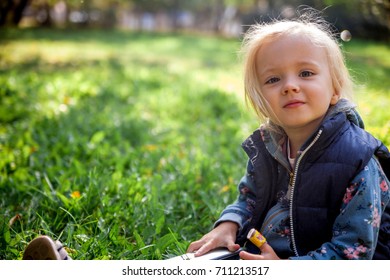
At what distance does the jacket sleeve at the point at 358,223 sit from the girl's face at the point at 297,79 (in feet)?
0.85

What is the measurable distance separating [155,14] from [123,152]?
11513 mm

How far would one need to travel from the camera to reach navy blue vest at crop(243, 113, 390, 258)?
4.82 ft

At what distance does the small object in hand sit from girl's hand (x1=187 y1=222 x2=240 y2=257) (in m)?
0.11

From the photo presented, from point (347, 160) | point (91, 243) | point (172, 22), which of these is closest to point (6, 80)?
point (91, 243)

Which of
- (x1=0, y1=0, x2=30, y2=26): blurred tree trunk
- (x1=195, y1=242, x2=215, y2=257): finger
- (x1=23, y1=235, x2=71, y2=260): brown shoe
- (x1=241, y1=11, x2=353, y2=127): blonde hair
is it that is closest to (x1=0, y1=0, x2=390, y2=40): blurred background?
(x1=0, y1=0, x2=30, y2=26): blurred tree trunk

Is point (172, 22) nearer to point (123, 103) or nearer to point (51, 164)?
point (123, 103)

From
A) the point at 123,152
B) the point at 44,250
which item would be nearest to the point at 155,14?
the point at 123,152

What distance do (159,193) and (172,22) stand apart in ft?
37.7

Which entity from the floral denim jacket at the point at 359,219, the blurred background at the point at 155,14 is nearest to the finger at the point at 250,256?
the floral denim jacket at the point at 359,219

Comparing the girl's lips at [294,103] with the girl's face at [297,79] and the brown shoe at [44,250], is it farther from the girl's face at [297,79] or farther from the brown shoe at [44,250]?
the brown shoe at [44,250]

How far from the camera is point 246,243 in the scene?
5.75ft

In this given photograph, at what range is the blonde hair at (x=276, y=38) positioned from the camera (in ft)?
5.28

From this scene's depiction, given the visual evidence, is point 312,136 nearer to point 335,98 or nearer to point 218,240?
point 335,98
